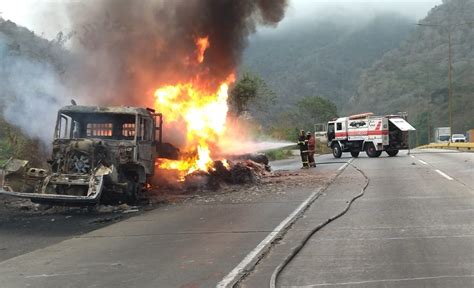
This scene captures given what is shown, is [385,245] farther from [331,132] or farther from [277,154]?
[277,154]

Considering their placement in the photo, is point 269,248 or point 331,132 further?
point 331,132

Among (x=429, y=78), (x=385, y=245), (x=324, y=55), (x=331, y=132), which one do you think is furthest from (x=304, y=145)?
(x=324, y=55)

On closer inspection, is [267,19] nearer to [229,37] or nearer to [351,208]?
[229,37]

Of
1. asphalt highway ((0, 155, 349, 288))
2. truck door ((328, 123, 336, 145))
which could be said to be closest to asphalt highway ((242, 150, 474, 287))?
asphalt highway ((0, 155, 349, 288))

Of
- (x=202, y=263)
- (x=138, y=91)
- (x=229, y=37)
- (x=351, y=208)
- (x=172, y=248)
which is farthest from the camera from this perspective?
(x=229, y=37)

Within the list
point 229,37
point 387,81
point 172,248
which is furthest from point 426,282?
point 387,81

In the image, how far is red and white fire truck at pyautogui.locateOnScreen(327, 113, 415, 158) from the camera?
101ft

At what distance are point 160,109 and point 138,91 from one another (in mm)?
891

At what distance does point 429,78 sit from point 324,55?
30.7 meters

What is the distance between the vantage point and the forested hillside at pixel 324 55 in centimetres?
10494

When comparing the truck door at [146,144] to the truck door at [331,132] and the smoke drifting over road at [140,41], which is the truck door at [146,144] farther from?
the truck door at [331,132]

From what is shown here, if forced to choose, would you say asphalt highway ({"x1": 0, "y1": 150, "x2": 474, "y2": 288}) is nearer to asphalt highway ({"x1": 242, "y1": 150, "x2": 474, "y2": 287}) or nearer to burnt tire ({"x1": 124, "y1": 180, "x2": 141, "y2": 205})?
asphalt highway ({"x1": 242, "y1": 150, "x2": 474, "y2": 287})

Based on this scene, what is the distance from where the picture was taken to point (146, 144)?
42.3 ft

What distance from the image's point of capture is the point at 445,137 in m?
71.2
